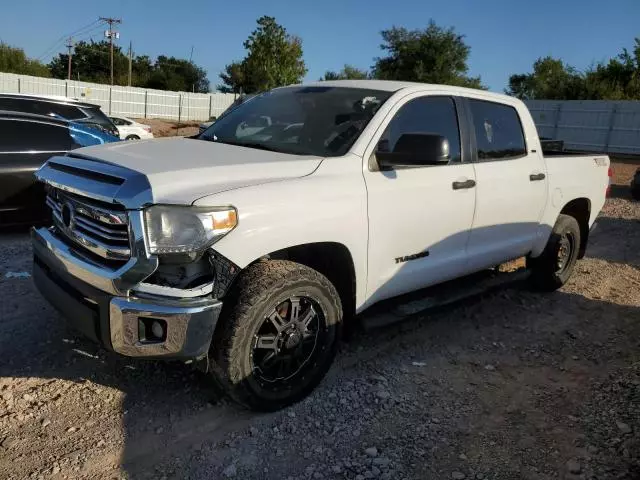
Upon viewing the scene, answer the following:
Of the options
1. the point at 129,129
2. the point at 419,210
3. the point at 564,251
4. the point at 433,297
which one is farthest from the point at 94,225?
the point at 129,129

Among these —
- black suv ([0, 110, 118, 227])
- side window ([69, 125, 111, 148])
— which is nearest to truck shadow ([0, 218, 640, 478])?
black suv ([0, 110, 118, 227])

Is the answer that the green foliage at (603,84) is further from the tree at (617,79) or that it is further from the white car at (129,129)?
the white car at (129,129)

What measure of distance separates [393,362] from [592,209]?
3282mm

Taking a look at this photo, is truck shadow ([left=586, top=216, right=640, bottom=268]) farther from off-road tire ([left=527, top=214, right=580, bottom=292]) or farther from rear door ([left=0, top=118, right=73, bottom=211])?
rear door ([left=0, top=118, right=73, bottom=211])

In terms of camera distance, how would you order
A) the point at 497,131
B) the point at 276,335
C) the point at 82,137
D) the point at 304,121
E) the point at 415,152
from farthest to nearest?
1. the point at 82,137
2. the point at 497,131
3. the point at 304,121
4. the point at 415,152
5. the point at 276,335

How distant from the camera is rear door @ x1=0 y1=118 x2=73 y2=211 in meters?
6.54

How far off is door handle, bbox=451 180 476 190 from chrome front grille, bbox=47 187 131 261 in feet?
7.74

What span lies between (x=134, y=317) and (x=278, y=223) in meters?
0.87

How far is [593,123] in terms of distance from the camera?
25.8 meters

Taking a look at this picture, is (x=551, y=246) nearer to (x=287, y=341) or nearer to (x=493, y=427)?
(x=493, y=427)

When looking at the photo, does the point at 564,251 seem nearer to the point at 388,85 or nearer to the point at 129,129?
the point at 388,85

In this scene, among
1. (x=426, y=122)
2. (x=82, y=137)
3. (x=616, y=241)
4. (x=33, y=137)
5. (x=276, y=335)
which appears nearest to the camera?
(x=276, y=335)

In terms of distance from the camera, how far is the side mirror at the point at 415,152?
359cm

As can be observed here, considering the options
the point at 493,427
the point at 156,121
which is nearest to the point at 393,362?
the point at 493,427
